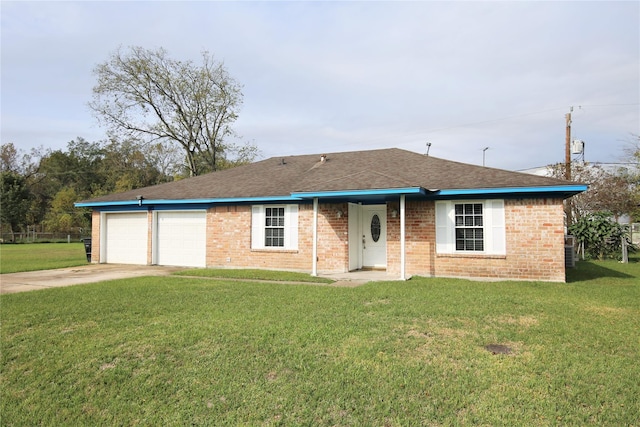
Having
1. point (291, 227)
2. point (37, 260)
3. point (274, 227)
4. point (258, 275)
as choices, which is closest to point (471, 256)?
point (291, 227)

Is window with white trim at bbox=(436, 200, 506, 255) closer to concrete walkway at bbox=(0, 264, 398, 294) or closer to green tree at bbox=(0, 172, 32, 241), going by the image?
concrete walkway at bbox=(0, 264, 398, 294)

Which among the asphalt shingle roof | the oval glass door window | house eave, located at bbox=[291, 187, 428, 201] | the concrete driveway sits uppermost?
the asphalt shingle roof

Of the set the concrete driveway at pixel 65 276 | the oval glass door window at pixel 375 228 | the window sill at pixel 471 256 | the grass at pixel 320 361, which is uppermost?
the oval glass door window at pixel 375 228

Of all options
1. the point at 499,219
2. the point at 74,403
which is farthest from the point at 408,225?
the point at 74,403

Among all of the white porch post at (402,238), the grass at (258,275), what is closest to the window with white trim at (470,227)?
the white porch post at (402,238)

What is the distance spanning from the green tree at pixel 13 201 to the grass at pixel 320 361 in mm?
46446

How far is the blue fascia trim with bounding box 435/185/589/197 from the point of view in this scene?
34.1ft

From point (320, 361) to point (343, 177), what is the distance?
852 centimetres

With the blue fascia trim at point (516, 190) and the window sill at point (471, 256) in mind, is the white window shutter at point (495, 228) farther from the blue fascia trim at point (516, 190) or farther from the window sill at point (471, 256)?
the blue fascia trim at point (516, 190)

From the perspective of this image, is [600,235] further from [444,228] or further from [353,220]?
[353,220]

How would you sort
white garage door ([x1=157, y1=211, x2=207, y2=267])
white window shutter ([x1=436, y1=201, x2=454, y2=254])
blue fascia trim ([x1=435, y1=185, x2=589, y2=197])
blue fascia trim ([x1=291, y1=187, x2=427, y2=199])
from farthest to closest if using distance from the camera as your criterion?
white garage door ([x1=157, y1=211, x2=207, y2=267]), white window shutter ([x1=436, y1=201, x2=454, y2=254]), blue fascia trim ([x1=291, y1=187, x2=427, y2=199]), blue fascia trim ([x1=435, y1=185, x2=589, y2=197])

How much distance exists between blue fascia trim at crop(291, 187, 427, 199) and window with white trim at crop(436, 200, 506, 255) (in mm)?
1230

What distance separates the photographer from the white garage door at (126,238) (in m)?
16.2

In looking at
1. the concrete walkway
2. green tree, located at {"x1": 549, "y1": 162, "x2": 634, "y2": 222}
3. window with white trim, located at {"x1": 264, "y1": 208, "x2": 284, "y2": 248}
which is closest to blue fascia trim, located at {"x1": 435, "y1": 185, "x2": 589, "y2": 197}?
the concrete walkway
